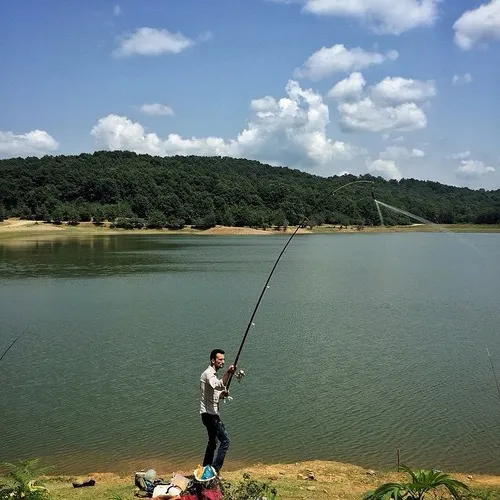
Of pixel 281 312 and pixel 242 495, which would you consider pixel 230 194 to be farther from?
pixel 242 495

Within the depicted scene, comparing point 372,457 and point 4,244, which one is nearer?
point 372,457

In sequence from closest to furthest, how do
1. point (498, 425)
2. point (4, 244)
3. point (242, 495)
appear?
point (242, 495) → point (498, 425) → point (4, 244)

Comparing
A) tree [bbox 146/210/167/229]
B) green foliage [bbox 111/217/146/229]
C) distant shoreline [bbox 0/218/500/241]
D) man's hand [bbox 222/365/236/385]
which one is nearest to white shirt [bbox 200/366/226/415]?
man's hand [bbox 222/365/236/385]

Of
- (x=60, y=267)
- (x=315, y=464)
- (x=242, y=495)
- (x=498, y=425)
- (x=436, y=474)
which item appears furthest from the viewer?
(x=60, y=267)

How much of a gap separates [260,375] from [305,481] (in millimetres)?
7741

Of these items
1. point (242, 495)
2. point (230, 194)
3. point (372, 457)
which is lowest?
point (372, 457)

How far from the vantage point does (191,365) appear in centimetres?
1805

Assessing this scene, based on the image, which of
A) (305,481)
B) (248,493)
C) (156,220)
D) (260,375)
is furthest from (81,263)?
(156,220)

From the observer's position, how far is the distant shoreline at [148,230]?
112m

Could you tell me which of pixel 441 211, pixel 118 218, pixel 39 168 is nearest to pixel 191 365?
pixel 118 218

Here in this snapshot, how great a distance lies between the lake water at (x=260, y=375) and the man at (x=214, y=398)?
99.3 inches

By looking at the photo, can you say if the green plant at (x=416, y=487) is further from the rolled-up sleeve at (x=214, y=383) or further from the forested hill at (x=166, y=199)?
the forested hill at (x=166, y=199)

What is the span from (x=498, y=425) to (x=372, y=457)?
12.4 feet

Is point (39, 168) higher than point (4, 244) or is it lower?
higher
